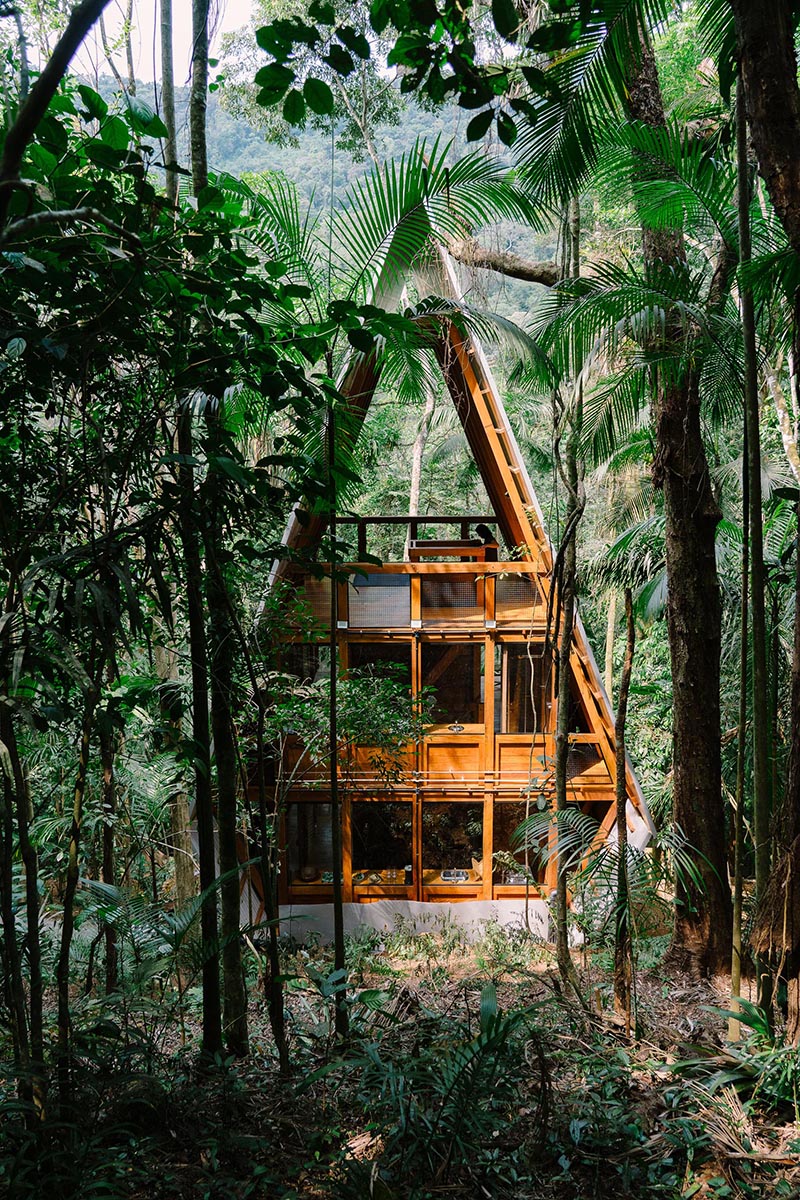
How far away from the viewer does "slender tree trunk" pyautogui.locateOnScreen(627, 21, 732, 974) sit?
5.28m

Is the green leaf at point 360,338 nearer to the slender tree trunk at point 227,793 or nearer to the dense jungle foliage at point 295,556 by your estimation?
the dense jungle foliage at point 295,556

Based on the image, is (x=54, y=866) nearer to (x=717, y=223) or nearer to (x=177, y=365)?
(x=177, y=365)

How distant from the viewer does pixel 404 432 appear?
19688mm

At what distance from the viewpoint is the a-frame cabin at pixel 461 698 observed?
876 cm

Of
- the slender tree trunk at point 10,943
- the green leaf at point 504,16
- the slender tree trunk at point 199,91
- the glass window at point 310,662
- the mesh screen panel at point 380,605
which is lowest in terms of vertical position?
the slender tree trunk at point 10,943

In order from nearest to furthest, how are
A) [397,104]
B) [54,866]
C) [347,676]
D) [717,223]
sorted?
1. [717,223]
2. [54,866]
3. [347,676]
4. [397,104]

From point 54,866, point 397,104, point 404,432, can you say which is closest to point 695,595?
point 54,866

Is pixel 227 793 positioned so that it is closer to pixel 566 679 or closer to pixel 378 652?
pixel 566 679

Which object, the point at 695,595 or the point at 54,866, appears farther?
the point at 695,595

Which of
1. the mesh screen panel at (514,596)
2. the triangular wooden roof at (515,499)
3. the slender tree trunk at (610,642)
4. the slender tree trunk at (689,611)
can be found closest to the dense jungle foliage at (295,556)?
the slender tree trunk at (689,611)

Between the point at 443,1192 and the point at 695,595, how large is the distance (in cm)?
386

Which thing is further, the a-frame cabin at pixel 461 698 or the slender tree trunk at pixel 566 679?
the a-frame cabin at pixel 461 698

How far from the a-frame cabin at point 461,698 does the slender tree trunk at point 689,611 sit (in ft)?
10.4

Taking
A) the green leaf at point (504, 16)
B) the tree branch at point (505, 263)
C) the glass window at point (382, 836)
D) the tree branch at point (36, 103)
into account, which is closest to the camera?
the tree branch at point (36, 103)
